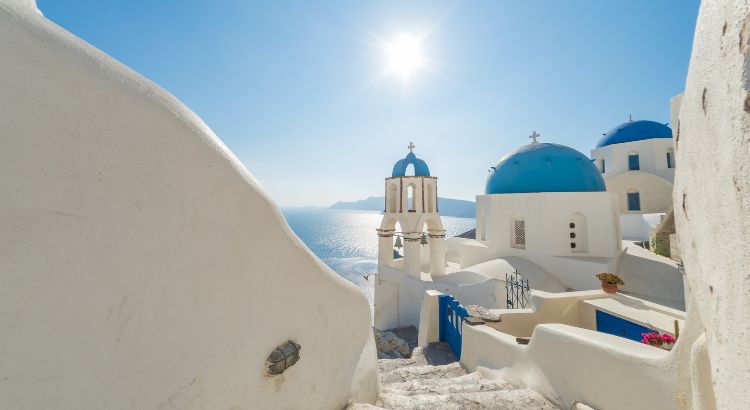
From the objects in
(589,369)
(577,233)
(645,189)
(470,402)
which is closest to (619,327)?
(589,369)

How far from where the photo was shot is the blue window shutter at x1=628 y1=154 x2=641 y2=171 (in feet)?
77.9

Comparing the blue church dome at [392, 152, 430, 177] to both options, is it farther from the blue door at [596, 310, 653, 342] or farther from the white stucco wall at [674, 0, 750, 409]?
the white stucco wall at [674, 0, 750, 409]

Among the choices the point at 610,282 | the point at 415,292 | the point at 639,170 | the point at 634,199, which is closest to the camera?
the point at 610,282

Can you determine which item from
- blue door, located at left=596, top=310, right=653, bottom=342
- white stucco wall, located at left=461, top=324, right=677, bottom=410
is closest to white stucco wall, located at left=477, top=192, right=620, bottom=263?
blue door, located at left=596, top=310, right=653, bottom=342

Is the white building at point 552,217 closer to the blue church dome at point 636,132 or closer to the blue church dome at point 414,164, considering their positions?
the blue church dome at point 414,164

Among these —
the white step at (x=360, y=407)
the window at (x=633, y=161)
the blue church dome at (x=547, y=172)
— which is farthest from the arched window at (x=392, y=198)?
the window at (x=633, y=161)

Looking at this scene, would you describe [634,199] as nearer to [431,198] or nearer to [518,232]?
A: [518,232]

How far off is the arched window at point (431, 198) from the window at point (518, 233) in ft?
14.8

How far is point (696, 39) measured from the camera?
5.63ft

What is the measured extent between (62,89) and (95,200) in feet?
1.88

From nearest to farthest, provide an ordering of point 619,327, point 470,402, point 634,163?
point 470,402
point 619,327
point 634,163

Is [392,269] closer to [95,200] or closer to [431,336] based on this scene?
[431,336]

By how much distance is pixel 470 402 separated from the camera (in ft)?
12.5

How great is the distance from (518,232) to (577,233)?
2684mm
